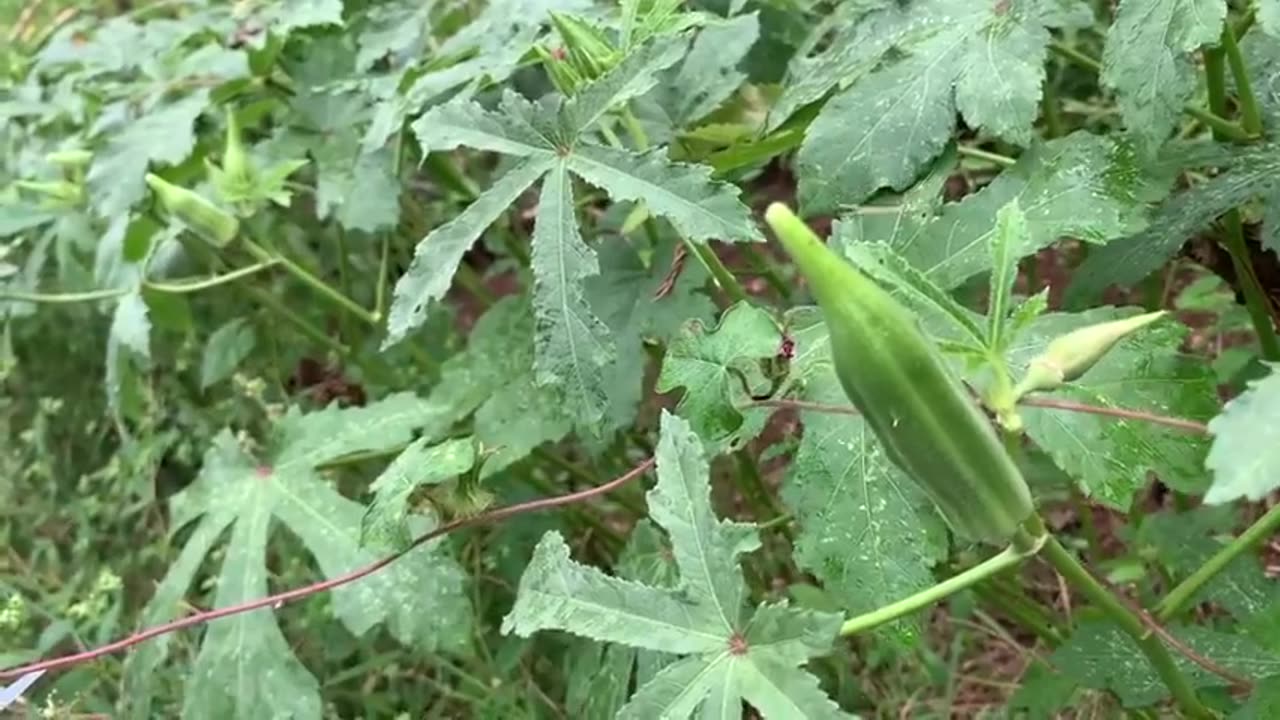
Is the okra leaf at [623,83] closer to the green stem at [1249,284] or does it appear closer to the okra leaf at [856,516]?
the okra leaf at [856,516]

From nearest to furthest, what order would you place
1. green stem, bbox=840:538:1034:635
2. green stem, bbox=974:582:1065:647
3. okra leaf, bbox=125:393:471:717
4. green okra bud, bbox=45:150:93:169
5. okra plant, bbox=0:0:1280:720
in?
green stem, bbox=840:538:1034:635 < okra plant, bbox=0:0:1280:720 < okra leaf, bbox=125:393:471:717 < green stem, bbox=974:582:1065:647 < green okra bud, bbox=45:150:93:169

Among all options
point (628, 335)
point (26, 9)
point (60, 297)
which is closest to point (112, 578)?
point (60, 297)

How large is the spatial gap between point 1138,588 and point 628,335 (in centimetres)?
64

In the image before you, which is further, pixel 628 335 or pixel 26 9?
pixel 26 9

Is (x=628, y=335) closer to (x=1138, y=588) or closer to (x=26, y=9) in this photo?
(x=1138, y=588)

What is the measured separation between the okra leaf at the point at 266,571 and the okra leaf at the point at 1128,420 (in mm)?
546

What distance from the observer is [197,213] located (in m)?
1.35

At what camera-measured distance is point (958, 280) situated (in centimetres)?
100

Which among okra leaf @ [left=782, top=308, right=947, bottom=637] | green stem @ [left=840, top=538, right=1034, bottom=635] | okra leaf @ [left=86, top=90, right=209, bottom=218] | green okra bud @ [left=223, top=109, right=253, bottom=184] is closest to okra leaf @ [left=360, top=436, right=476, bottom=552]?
okra leaf @ [left=782, top=308, right=947, bottom=637]

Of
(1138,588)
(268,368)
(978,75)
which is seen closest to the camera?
(978,75)

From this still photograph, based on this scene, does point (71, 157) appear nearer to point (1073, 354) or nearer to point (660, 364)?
point (660, 364)

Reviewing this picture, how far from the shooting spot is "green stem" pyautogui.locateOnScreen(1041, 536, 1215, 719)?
2.55 ft

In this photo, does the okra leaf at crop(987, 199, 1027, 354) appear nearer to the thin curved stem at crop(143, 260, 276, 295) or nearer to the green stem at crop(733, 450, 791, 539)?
the green stem at crop(733, 450, 791, 539)

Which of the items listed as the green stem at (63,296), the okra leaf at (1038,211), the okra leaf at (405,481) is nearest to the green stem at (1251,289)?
the okra leaf at (1038,211)
